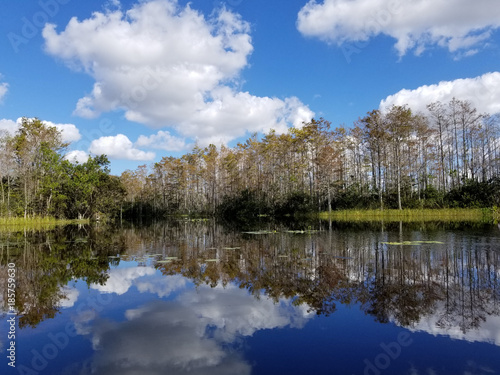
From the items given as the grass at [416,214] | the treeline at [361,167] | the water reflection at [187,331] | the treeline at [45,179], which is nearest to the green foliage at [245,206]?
the treeline at [361,167]

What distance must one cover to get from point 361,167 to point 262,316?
172 ft

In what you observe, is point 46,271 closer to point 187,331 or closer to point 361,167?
point 187,331

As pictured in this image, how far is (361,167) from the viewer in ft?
179

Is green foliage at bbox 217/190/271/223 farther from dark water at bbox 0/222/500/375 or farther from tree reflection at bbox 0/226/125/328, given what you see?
dark water at bbox 0/222/500/375

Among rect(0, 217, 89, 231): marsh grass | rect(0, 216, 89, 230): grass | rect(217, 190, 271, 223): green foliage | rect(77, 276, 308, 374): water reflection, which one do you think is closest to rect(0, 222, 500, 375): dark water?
rect(77, 276, 308, 374): water reflection

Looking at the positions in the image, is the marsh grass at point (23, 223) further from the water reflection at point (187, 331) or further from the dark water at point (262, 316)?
the water reflection at point (187, 331)

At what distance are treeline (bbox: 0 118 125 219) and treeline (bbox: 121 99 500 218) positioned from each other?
22314mm

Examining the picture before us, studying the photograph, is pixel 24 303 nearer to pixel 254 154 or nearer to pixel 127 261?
pixel 127 261

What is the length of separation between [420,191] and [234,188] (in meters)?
35.9

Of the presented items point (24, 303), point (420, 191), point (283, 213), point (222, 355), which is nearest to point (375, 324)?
point (222, 355)

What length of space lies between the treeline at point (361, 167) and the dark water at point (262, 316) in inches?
1180

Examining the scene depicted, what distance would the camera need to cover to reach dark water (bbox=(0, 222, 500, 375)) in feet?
14.4

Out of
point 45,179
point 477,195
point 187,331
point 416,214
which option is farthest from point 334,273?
point 45,179

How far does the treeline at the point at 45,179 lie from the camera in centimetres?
3444
